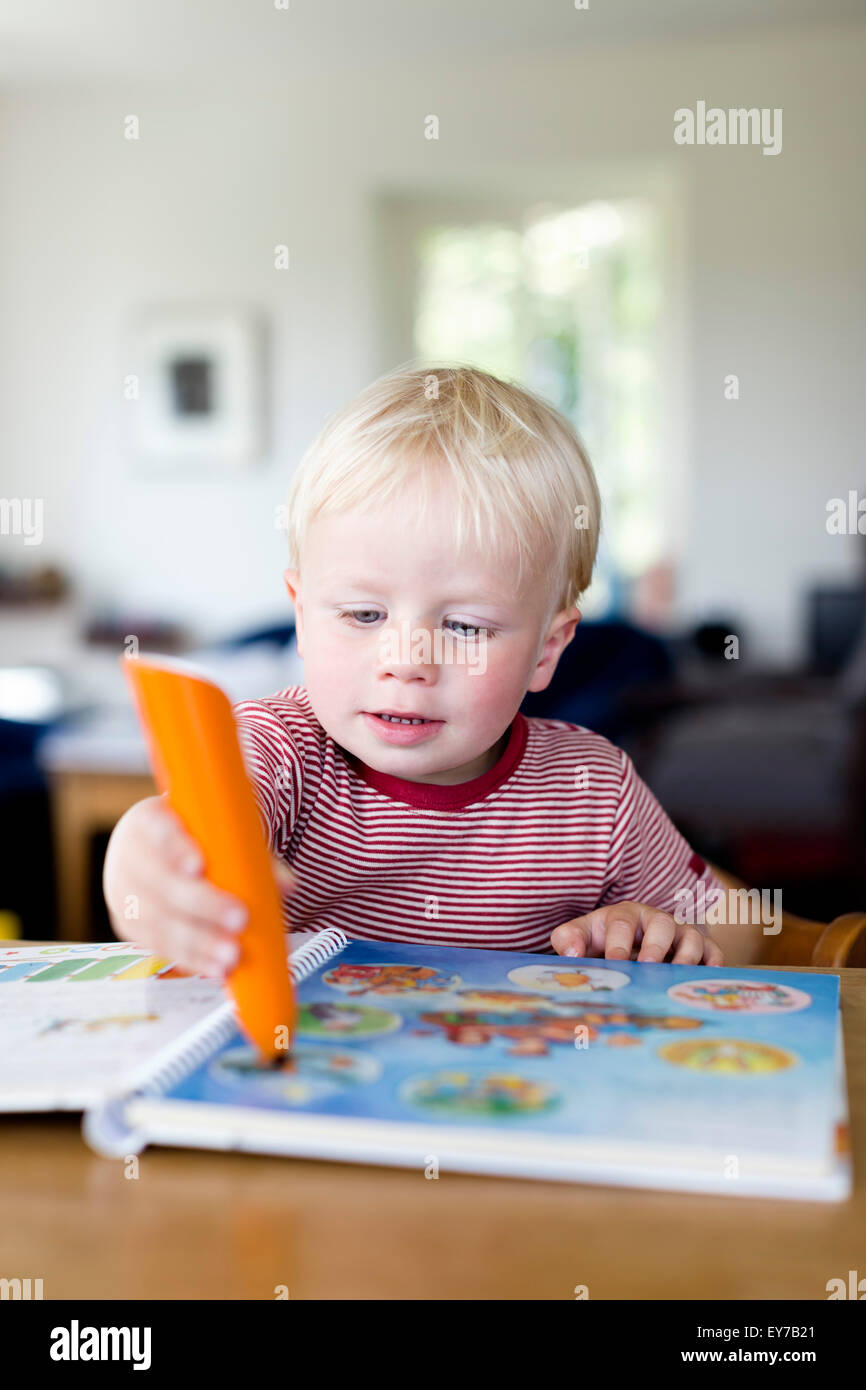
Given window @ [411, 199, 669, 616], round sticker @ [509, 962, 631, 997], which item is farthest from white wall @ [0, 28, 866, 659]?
round sticker @ [509, 962, 631, 997]

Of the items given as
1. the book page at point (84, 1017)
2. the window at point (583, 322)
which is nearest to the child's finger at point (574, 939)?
the book page at point (84, 1017)

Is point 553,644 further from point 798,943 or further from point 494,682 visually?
point 798,943

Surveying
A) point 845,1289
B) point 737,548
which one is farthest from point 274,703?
point 737,548

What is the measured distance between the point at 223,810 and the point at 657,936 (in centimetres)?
34

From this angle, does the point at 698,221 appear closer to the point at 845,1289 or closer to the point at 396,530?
the point at 396,530

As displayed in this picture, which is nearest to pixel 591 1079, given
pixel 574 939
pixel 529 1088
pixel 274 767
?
pixel 529 1088

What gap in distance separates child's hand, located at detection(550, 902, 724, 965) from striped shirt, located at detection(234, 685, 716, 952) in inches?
4.2

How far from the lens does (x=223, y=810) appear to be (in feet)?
1.53

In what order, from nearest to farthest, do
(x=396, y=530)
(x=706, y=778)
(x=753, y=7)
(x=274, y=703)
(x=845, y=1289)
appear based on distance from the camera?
(x=845, y=1289)
(x=396, y=530)
(x=274, y=703)
(x=706, y=778)
(x=753, y=7)

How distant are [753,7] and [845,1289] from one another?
4921mm

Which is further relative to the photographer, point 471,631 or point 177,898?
point 471,631

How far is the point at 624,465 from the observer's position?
531 centimetres

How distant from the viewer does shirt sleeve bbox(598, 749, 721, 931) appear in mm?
882

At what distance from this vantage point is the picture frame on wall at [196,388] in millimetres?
5258
